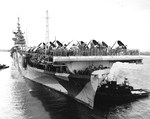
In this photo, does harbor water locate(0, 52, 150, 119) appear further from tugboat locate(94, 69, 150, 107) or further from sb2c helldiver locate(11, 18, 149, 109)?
sb2c helldiver locate(11, 18, 149, 109)

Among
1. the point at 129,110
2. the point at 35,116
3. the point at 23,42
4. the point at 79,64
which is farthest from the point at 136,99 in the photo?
the point at 23,42

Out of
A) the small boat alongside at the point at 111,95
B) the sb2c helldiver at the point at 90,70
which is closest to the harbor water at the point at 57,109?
the small boat alongside at the point at 111,95

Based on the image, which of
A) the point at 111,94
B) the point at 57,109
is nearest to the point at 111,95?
the point at 111,94

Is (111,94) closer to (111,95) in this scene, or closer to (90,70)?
(111,95)

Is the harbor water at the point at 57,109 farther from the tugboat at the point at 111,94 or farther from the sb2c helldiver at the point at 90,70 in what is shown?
the sb2c helldiver at the point at 90,70

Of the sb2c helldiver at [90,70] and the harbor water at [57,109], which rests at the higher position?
the sb2c helldiver at [90,70]

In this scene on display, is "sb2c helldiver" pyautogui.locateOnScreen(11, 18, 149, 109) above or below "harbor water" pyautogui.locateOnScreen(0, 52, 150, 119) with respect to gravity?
above

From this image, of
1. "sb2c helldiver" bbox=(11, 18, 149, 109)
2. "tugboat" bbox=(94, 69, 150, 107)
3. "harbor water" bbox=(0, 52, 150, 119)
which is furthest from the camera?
"tugboat" bbox=(94, 69, 150, 107)

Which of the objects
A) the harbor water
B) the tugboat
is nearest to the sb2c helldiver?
the tugboat

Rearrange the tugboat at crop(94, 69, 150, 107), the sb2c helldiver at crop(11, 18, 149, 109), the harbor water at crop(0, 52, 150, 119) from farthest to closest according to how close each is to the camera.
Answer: the tugboat at crop(94, 69, 150, 107) → the sb2c helldiver at crop(11, 18, 149, 109) → the harbor water at crop(0, 52, 150, 119)

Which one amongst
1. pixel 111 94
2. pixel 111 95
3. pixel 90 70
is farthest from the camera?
pixel 111 94

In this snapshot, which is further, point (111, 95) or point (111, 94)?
point (111, 94)

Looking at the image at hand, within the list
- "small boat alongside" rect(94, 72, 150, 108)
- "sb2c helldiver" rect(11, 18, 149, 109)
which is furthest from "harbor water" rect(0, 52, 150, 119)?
"sb2c helldiver" rect(11, 18, 149, 109)

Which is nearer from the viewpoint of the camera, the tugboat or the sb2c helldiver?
the sb2c helldiver
